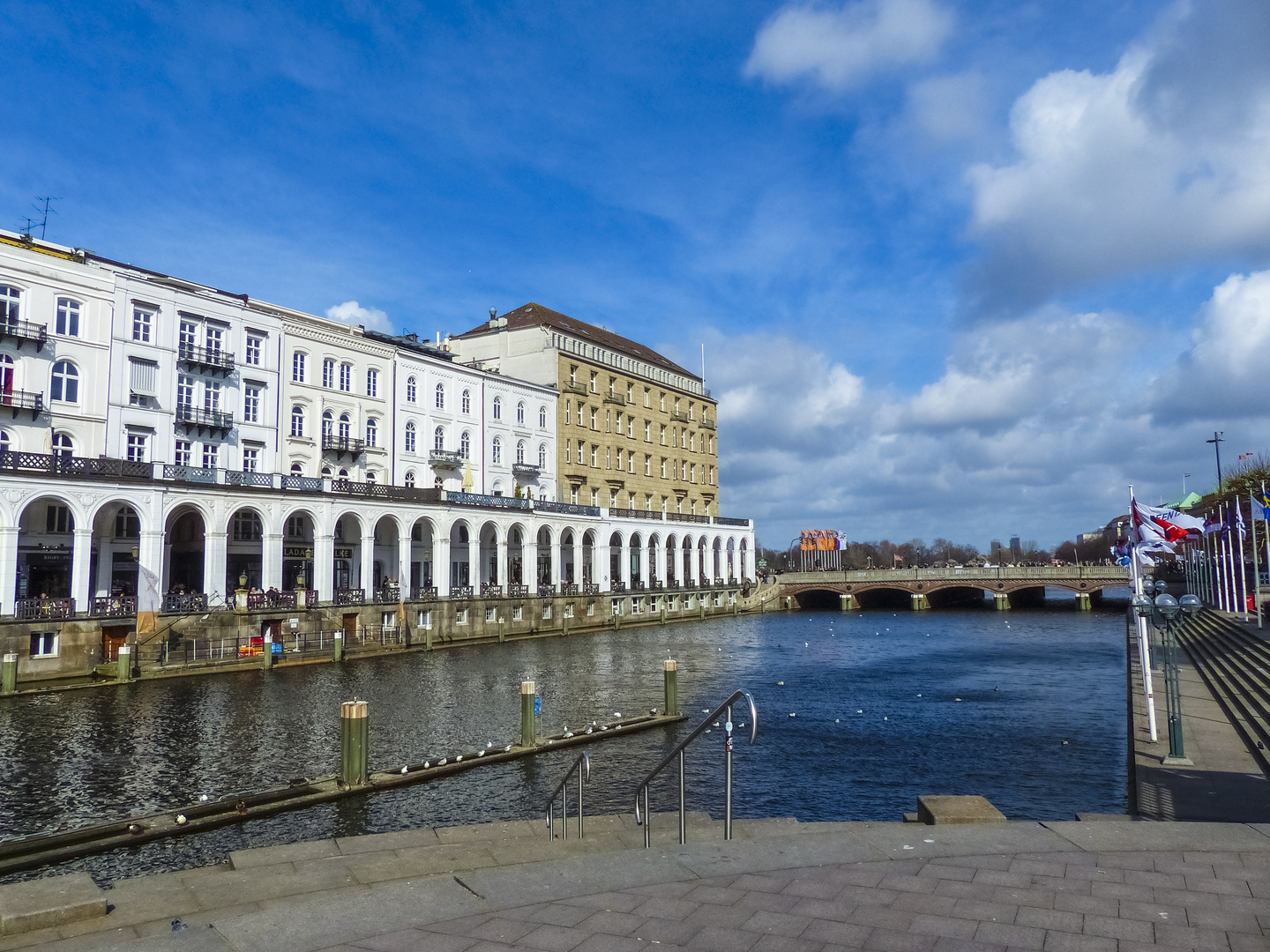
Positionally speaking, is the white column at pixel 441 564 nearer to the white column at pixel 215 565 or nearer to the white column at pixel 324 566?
the white column at pixel 324 566

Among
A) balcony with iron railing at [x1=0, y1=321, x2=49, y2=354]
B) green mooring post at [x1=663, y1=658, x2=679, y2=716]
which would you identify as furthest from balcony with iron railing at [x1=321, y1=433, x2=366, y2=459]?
green mooring post at [x1=663, y1=658, x2=679, y2=716]

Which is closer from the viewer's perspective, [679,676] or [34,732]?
[34,732]

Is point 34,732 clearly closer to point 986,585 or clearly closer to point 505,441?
point 505,441

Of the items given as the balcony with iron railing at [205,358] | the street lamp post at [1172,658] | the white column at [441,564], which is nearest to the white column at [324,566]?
the white column at [441,564]

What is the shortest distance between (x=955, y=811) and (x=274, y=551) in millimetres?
45223

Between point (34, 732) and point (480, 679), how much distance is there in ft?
54.9

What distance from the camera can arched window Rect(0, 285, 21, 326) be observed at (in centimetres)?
4300

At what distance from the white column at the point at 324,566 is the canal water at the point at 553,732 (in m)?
6.00

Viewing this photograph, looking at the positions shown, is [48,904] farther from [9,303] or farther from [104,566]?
[9,303]

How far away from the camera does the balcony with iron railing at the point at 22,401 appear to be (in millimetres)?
42781

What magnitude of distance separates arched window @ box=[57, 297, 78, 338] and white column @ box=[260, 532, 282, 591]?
13.9 metres

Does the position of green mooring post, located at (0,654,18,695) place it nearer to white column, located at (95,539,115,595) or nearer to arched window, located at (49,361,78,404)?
white column, located at (95,539,115,595)

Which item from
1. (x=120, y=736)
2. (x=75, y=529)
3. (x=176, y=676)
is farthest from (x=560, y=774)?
(x=75, y=529)

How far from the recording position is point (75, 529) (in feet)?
135
